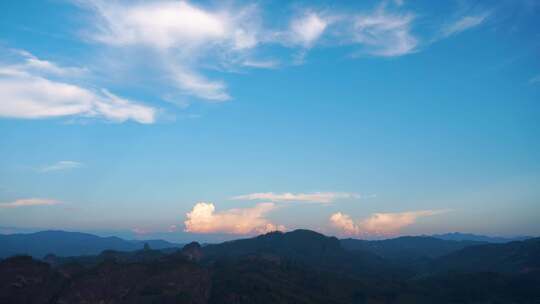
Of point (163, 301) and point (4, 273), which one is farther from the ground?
point (4, 273)

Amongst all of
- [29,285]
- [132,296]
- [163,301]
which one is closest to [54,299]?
[29,285]

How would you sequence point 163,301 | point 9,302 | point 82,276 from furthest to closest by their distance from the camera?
point 82,276, point 163,301, point 9,302

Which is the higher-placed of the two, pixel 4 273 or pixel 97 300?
pixel 4 273

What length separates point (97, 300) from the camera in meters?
187

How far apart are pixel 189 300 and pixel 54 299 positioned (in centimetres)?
5429

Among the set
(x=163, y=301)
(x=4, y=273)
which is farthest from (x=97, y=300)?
(x=4, y=273)

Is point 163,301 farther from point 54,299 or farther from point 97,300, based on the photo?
point 54,299

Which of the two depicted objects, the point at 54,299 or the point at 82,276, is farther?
the point at 82,276

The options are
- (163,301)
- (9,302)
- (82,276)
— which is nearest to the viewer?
(9,302)

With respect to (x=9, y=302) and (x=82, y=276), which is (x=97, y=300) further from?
(x=9, y=302)

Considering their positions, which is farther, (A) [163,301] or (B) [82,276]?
(B) [82,276]

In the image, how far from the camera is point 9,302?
17225 cm

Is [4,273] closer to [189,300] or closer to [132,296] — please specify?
[132,296]

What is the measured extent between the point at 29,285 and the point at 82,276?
20733 millimetres
